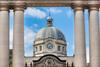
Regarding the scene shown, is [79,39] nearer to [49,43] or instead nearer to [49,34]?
[49,43]

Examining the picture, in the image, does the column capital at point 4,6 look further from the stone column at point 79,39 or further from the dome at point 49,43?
the dome at point 49,43

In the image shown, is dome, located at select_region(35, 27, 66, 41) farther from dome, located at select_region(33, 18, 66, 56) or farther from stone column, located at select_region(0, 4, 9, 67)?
stone column, located at select_region(0, 4, 9, 67)

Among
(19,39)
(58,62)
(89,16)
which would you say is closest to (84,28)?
(89,16)

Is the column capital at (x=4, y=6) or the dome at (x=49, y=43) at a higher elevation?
the column capital at (x=4, y=6)

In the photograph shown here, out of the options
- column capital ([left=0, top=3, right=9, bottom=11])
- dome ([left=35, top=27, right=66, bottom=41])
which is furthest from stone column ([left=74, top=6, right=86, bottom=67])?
dome ([left=35, top=27, right=66, bottom=41])

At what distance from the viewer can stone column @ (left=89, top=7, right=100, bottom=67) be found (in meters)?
48.8

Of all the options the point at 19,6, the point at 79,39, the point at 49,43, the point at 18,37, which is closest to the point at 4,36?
the point at 18,37

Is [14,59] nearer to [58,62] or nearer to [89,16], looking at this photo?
[89,16]

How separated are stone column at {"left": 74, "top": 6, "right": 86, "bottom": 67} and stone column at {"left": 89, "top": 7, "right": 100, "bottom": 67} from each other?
0.89 metres

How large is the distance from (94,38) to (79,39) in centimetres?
169

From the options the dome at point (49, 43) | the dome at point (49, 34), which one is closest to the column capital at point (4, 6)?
the dome at point (49, 43)

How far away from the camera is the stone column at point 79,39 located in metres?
48.8

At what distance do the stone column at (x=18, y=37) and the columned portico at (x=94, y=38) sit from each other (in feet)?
25.5

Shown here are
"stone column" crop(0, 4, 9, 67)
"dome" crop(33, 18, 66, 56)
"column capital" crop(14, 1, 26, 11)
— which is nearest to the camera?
"stone column" crop(0, 4, 9, 67)
